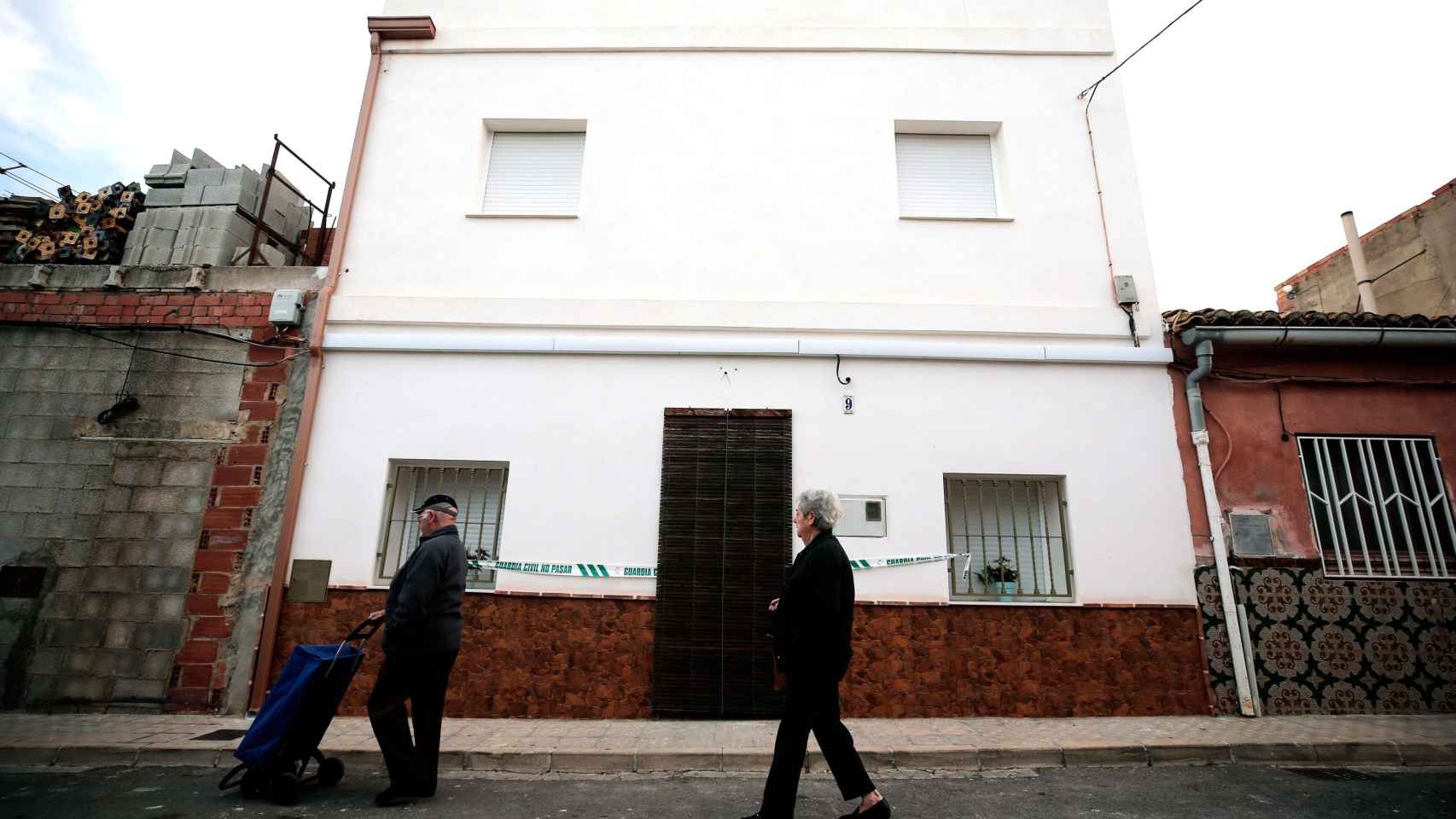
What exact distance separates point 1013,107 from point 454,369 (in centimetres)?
625

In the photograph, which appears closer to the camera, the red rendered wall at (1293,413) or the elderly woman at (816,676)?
the elderly woman at (816,676)

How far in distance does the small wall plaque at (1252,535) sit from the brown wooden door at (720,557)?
3.97m

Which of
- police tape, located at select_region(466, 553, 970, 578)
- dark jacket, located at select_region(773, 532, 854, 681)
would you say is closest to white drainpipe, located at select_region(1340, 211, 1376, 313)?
police tape, located at select_region(466, 553, 970, 578)

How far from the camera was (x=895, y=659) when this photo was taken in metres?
5.98

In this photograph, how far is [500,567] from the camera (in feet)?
20.2

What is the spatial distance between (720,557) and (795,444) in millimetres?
1199

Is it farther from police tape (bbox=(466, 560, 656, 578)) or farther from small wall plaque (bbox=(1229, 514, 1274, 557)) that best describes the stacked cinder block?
small wall plaque (bbox=(1229, 514, 1274, 557))

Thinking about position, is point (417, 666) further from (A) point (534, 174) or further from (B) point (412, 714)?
(A) point (534, 174)

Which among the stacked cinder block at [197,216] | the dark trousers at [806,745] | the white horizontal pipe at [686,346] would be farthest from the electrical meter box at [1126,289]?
the stacked cinder block at [197,216]

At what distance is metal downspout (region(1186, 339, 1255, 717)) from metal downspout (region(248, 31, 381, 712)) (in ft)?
26.5

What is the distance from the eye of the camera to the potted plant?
635cm

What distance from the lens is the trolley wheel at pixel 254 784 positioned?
3877 mm

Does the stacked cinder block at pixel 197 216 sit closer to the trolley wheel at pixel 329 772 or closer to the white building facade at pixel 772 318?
the white building facade at pixel 772 318

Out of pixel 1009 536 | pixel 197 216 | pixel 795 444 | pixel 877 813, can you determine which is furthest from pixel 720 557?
pixel 197 216
